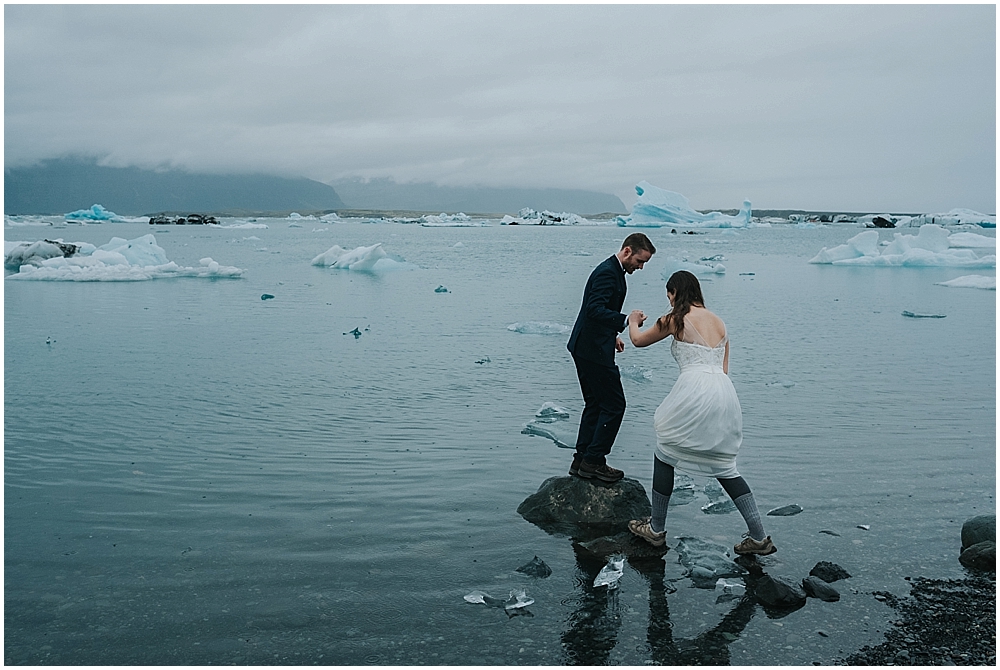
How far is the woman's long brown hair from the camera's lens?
4656 mm

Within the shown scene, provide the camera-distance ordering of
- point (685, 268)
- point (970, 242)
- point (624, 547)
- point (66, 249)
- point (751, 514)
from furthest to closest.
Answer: point (970, 242), point (66, 249), point (685, 268), point (624, 547), point (751, 514)

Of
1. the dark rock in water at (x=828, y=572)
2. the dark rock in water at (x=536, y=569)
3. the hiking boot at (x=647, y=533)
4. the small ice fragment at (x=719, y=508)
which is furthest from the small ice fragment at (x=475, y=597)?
the small ice fragment at (x=719, y=508)

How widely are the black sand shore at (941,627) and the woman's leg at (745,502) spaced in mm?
700

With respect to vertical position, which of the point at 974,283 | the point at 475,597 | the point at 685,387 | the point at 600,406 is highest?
the point at 685,387

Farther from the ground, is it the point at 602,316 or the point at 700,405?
the point at 602,316

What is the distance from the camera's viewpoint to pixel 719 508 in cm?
561

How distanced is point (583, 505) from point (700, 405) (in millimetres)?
1285

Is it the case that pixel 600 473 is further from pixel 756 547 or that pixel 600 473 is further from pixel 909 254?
pixel 909 254

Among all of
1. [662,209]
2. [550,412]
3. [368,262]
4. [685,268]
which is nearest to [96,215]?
[662,209]

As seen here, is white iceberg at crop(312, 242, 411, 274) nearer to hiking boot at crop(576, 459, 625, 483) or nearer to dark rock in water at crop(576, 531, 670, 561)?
hiking boot at crop(576, 459, 625, 483)

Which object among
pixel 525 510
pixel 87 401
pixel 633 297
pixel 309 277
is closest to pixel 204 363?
pixel 87 401

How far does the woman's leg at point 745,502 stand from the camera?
4.70 metres

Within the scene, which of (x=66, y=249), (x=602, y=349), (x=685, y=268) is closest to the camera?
(x=602, y=349)

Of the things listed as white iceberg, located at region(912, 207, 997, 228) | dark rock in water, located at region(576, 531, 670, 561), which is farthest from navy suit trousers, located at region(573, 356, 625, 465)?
white iceberg, located at region(912, 207, 997, 228)
